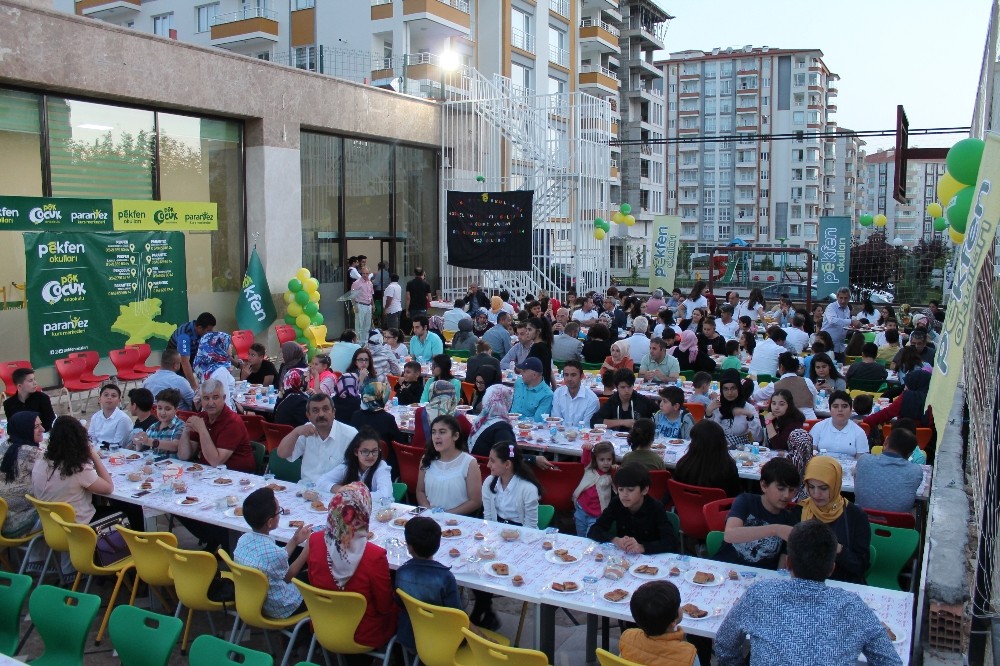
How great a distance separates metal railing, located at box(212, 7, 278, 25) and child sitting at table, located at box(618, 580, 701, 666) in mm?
30725

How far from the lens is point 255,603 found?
4730 mm

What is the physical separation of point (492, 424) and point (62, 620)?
3651mm

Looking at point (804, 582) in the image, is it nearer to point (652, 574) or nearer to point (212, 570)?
point (652, 574)

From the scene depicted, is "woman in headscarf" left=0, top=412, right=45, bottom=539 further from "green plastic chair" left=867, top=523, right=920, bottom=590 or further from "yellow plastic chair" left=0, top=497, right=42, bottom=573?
"green plastic chair" left=867, top=523, right=920, bottom=590

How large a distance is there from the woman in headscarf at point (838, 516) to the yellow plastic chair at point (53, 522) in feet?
15.6

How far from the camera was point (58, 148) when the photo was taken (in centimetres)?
1281

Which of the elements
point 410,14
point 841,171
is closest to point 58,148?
point 410,14

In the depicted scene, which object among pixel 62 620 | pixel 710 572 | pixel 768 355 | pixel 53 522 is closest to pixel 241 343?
pixel 768 355

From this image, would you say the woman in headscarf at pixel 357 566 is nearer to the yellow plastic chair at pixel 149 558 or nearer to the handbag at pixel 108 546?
the yellow plastic chair at pixel 149 558

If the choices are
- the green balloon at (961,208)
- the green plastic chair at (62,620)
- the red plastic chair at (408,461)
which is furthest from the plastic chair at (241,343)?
the green balloon at (961,208)

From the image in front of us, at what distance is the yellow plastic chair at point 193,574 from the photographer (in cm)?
493

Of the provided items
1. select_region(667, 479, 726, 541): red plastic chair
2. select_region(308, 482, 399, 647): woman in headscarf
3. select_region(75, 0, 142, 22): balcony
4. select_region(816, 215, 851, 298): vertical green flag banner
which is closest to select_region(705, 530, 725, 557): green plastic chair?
select_region(667, 479, 726, 541): red plastic chair

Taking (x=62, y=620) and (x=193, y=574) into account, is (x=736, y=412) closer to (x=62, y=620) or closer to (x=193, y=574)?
(x=193, y=574)

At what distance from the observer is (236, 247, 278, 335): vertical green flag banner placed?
15520mm
